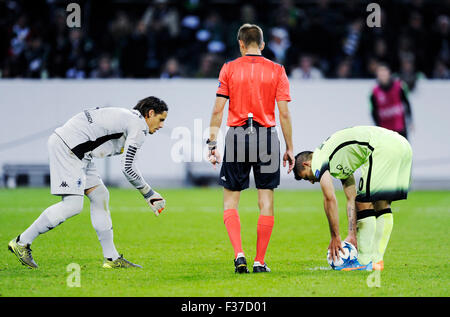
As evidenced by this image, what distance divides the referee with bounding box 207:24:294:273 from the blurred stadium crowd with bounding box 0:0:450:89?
1147cm

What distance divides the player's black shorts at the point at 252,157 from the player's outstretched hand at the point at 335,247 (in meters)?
0.84

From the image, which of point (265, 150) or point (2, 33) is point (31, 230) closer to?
point (265, 150)

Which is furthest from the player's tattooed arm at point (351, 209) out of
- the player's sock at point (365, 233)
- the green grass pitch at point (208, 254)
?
the green grass pitch at point (208, 254)

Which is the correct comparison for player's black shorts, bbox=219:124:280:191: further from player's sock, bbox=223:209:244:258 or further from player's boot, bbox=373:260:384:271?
player's boot, bbox=373:260:384:271

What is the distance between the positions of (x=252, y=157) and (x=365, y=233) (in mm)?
1420

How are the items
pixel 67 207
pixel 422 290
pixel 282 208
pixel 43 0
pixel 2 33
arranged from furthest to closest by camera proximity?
pixel 43 0 < pixel 2 33 < pixel 282 208 < pixel 67 207 < pixel 422 290

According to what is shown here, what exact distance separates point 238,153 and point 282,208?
7496 mm

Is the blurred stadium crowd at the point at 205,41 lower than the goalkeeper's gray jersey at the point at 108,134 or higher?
higher

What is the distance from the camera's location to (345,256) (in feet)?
25.7

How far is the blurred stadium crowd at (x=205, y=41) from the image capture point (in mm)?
20656

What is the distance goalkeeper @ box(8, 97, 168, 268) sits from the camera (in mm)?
7613

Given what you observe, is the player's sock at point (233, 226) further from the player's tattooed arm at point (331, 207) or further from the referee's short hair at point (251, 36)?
the referee's short hair at point (251, 36)

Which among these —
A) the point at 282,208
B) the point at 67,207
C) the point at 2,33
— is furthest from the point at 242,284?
the point at 2,33

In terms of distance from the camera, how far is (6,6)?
72.0ft
